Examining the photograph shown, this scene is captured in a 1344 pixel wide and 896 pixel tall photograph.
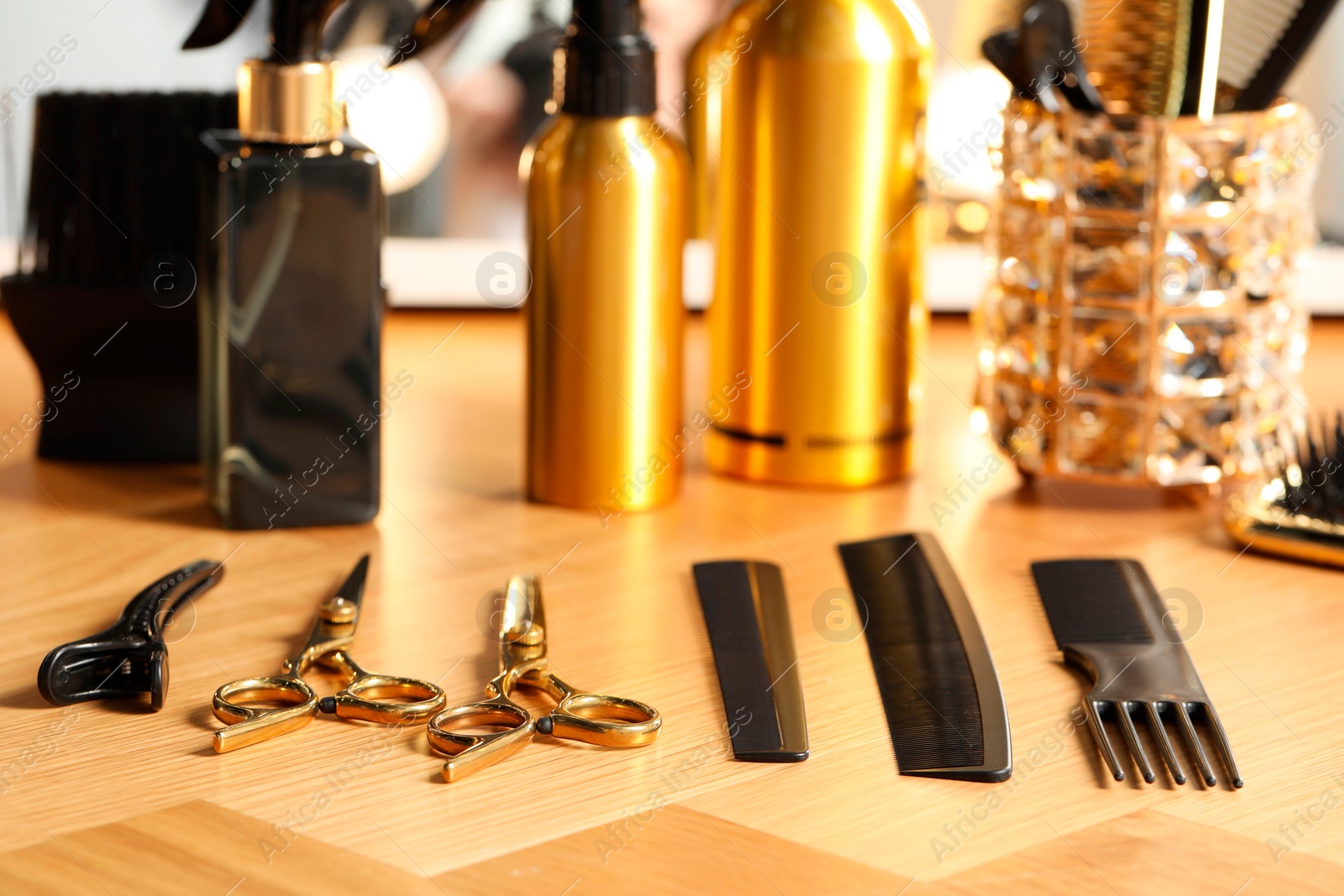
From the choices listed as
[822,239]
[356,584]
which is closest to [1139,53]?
[822,239]

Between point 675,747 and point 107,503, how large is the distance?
30 centimetres

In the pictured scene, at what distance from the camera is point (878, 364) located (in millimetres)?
595

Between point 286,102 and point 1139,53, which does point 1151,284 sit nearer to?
point 1139,53

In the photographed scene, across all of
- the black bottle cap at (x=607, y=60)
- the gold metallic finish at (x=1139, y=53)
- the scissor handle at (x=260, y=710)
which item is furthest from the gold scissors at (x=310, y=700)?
the gold metallic finish at (x=1139, y=53)

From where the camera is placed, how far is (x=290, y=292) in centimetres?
51

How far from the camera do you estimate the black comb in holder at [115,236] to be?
0.57m

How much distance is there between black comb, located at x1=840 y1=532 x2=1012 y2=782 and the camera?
0.37 metres

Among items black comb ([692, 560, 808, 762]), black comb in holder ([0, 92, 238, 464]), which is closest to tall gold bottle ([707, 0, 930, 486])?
black comb ([692, 560, 808, 762])

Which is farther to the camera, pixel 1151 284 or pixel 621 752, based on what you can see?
pixel 1151 284

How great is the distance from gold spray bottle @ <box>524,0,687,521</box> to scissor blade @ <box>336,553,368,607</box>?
4.2 inches

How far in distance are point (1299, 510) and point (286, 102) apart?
1.32 feet

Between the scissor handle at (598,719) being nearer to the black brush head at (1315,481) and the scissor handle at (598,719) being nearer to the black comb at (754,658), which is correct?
the black comb at (754,658)

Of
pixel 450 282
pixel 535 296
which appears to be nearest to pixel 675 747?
pixel 535 296

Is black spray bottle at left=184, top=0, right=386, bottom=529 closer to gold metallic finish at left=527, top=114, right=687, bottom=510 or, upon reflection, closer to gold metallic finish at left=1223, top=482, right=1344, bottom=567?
gold metallic finish at left=527, top=114, right=687, bottom=510
